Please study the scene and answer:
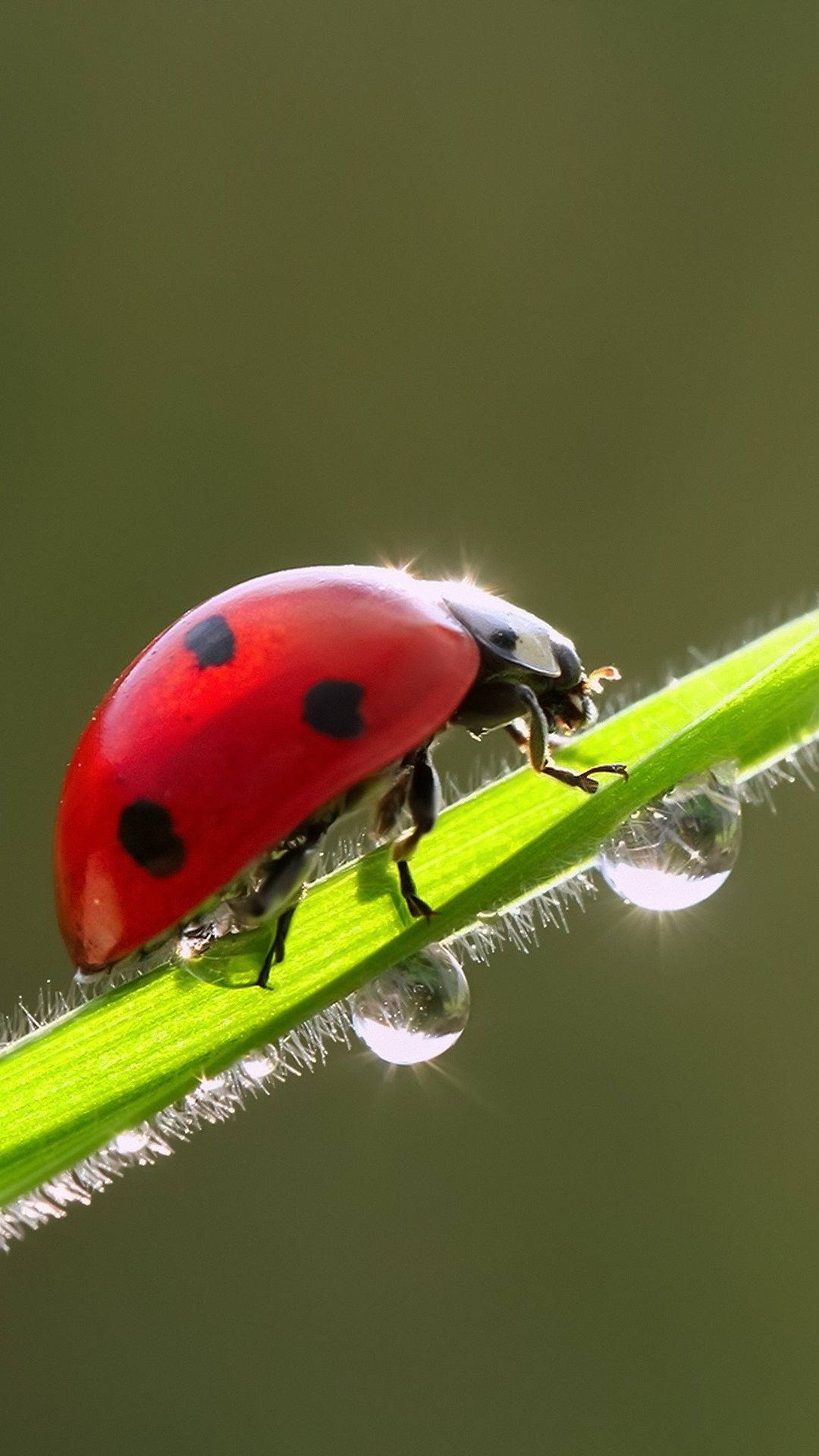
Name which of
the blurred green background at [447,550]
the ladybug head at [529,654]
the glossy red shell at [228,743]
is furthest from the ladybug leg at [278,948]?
the blurred green background at [447,550]

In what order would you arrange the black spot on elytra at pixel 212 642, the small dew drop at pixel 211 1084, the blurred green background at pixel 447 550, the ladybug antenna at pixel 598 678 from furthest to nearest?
the blurred green background at pixel 447 550, the ladybug antenna at pixel 598 678, the black spot on elytra at pixel 212 642, the small dew drop at pixel 211 1084

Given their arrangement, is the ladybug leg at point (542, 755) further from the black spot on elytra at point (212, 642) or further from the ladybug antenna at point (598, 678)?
the black spot on elytra at point (212, 642)

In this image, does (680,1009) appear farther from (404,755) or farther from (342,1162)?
(404,755)

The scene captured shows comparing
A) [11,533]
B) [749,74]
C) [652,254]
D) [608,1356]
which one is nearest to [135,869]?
[608,1356]

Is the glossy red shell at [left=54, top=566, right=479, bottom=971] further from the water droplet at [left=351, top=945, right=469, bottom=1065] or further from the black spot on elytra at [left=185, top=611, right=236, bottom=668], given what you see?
the water droplet at [left=351, top=945, right=469, bottom=1065]

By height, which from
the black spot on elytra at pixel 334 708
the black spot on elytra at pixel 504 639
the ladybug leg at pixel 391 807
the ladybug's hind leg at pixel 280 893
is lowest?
the ladybug's hind leg at pixel 280 893

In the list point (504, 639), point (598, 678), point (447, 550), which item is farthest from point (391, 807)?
point (447, 550)
